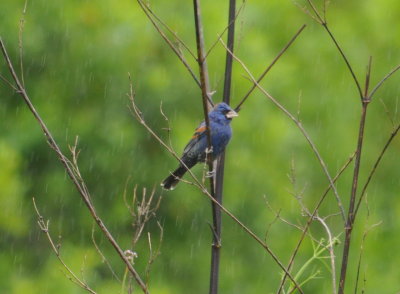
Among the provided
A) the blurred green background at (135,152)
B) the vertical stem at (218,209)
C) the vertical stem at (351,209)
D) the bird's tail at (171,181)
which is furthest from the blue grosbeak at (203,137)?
the blurred green background at (135,152)

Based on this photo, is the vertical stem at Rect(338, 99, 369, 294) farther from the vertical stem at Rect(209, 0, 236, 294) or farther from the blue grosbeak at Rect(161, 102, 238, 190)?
the blue grosbeak at Rect(161, 102, 238, 190)

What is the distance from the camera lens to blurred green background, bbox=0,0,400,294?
35.3 ft

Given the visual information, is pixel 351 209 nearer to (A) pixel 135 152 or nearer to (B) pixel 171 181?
(B) pixel 171 181

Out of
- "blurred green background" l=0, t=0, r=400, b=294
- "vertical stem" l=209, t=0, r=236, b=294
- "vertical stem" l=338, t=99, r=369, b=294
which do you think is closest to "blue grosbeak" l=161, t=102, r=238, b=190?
"vertical stem" l=209, t=0, r=236, b=294

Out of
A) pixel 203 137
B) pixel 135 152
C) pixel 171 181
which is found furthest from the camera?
pixel 135 152

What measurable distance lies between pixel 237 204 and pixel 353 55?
419 cm

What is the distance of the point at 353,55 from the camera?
46.9ft

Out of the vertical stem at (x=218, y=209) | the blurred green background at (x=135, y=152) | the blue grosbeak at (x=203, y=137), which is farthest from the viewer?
the blurred green background at (x=135, y=152)

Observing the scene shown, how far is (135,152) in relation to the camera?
11156mm

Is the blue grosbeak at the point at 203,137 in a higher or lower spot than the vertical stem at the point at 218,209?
lower

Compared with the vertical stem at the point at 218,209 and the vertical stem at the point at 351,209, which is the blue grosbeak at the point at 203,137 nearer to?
the vertical stem at the point at 218,209

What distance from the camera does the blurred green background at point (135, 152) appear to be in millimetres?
10750

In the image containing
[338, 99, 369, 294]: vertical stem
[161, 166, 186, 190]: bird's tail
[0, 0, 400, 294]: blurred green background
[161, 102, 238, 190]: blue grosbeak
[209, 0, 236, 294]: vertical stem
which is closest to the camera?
[338, 99, 369, 294]: vertical stem

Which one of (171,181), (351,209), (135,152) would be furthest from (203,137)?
(135,152)
